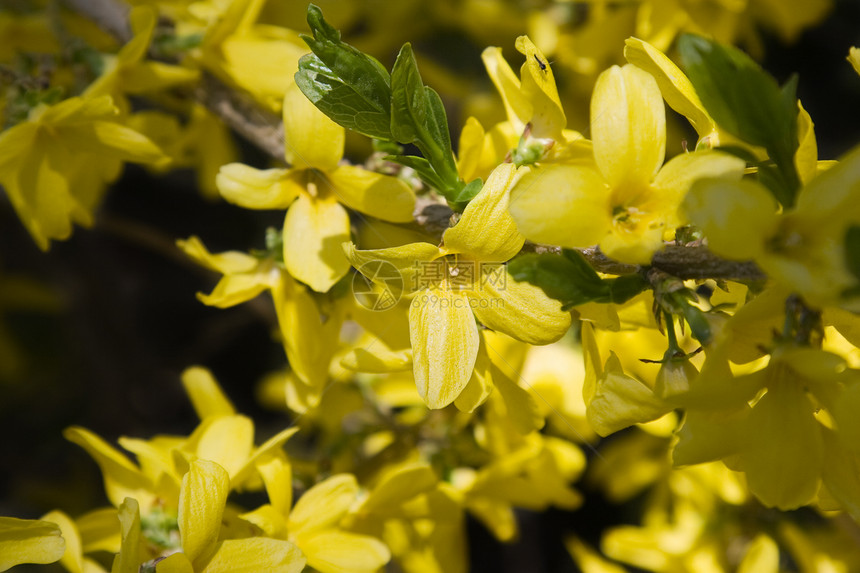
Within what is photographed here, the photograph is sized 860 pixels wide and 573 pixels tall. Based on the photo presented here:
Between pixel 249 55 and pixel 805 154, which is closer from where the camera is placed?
pixel 805 154

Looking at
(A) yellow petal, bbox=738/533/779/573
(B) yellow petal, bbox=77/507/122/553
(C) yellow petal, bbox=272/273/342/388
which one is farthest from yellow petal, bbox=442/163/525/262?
(A) yellow petal, bbox=738/533/779/573

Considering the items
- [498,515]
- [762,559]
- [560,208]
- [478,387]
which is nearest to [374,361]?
[478,387]

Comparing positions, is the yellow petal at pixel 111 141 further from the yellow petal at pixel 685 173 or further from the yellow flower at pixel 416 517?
the yellow petal at pixel 685 173

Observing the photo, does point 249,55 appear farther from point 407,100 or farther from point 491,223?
point 491,223

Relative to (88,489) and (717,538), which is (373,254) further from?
(88,489)

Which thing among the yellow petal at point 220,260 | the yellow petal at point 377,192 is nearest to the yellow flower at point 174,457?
the yellow petal at point 220,260

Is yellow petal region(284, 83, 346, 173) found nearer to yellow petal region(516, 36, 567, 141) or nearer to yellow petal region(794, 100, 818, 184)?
yellow petal region(516, 36, 567, 141)

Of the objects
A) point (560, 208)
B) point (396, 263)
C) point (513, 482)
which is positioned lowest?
point (513, 482)
